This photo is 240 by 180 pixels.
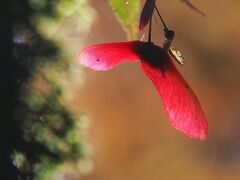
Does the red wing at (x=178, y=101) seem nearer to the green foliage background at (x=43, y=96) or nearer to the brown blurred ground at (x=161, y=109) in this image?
the green foliage background at (x=43, y=96)

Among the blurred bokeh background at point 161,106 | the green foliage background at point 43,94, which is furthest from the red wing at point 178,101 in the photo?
the blurred bokeh background at point 161,106

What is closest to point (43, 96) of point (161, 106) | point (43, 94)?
point (43, 94)

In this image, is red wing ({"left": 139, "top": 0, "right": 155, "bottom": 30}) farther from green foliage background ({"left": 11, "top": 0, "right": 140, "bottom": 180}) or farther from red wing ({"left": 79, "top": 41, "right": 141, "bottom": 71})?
green foliage background ({"left": 11, "top": 0, "right": 140, "bottom": 180})

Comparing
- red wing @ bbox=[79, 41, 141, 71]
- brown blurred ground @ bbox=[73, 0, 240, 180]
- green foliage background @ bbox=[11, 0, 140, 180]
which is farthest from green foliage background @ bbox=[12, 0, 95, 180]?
red wing @ bbox=[79, 41, 141, 71]

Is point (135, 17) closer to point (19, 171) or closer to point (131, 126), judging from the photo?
point (19, 171)

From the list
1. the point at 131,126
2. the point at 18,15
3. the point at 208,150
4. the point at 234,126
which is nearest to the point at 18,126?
the point at 18,15

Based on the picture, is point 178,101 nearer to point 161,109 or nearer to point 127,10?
point 127,10
